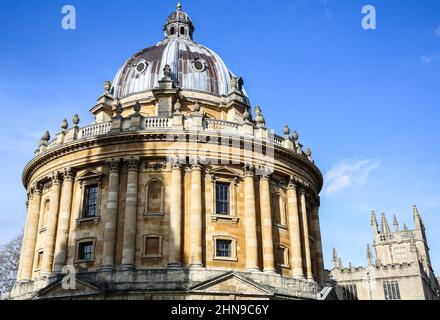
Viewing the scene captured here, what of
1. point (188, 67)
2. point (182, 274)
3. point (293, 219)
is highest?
point (188, 67)

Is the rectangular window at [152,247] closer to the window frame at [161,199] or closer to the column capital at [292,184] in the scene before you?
the window frame at [161,199]

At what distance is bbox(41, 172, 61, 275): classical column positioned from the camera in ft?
100

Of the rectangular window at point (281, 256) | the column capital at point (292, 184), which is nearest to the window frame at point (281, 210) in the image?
the column capital at point (292, 184)

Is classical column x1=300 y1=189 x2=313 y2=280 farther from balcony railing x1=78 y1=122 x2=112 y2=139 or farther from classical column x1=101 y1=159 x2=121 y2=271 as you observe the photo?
balcony railing x1=78 y1=122 x2=112 y2=139

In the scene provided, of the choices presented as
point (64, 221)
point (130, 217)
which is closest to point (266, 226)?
point (130, 217)

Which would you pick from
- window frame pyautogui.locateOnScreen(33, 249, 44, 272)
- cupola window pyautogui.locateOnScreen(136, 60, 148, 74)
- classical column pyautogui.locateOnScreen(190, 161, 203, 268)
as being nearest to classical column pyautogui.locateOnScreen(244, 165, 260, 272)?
classical column pyautogui.locateOnScreen(190, 161, 203, 268)

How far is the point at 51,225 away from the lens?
31.5 metres

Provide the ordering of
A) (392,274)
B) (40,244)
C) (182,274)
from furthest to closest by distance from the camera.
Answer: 1. (392,274)
2. (40,244)
3. (182,274)

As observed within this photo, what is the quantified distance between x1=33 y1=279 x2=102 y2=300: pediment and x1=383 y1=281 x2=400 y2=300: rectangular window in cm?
5855

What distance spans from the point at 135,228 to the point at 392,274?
5784 centimetres

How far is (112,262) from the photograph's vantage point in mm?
28406
